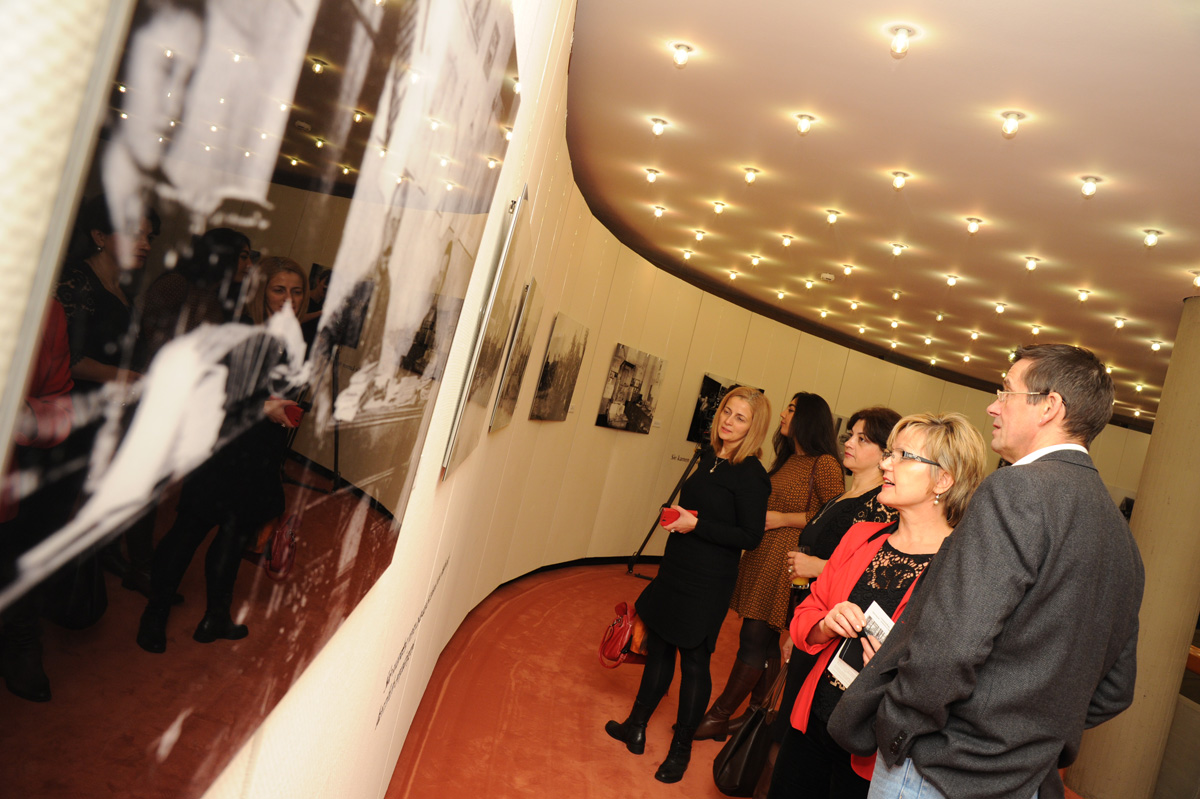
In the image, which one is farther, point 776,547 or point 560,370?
point 560,370

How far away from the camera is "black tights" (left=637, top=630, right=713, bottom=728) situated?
4.05 meters

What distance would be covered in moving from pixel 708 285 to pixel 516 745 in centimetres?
838

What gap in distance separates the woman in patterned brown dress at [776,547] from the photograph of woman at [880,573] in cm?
203

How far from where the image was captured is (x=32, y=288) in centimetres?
35

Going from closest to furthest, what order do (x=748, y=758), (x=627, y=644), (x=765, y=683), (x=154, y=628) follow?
(x=154, y=628)
(x=748, y=758)
(x=627, y=644)
(x=765, y=683)

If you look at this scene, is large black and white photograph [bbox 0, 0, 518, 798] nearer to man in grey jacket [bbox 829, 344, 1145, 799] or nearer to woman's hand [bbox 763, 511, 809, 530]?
man in grey jacket [bbox 829, 344, 1145, 799]

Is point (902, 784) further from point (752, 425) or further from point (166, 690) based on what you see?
point (752, 425)

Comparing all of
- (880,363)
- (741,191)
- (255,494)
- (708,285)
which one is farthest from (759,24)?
(880,363)

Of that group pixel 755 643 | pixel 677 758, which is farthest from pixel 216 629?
pixel 755 643

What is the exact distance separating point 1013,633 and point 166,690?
1.79 meters

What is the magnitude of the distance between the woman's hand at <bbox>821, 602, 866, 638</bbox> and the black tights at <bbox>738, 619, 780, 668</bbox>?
2352 mm

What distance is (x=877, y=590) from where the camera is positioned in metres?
2.43

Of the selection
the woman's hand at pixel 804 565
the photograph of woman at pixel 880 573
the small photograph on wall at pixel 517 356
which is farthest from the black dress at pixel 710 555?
the photograph of woman at pixel 880 573

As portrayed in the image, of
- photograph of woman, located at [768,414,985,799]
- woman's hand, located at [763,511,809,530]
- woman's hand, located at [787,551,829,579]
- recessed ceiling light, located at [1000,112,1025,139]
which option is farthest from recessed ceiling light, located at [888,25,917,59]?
woman's hand, located at [763,511,809,530]
